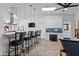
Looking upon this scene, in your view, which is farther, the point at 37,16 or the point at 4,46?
the point at 37,16

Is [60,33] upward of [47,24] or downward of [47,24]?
downward

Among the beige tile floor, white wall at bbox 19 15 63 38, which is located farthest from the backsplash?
the beige tile floor

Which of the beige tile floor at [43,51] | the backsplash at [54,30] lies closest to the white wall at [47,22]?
the backsplash at [54,30]

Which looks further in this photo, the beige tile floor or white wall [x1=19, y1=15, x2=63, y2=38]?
white wall [x1=19, y1=15, x2=63, y2=38]

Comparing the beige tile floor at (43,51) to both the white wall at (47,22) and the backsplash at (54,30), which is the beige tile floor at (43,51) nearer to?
the backsplash at (54,30)

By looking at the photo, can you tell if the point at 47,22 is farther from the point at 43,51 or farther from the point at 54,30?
the point at 43,51

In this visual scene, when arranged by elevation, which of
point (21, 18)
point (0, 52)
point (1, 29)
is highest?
point (21, 18)

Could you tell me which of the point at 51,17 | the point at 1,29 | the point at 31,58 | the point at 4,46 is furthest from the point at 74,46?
the point at 51,17

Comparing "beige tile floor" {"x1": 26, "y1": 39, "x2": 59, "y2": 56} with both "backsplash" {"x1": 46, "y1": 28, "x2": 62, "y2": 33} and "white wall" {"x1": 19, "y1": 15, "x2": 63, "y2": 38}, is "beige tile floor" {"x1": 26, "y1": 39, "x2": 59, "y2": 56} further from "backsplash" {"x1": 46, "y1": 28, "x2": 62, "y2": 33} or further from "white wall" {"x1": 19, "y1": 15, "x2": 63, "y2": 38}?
"white wall" {"x1": 19, "y1": 15, "x2": 63, "y2": 38}

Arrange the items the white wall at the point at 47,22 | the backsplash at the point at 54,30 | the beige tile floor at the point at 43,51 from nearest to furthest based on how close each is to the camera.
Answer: the beige tile floor at the point at 43,51 < the backsplash at the point at 54,30 < the white wall at the point at 47,22

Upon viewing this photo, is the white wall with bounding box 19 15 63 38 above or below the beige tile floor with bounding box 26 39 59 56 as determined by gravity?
above

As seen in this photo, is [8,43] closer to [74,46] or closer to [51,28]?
[74,46]

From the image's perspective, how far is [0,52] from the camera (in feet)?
12.8

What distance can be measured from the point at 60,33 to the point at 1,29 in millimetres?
7742
